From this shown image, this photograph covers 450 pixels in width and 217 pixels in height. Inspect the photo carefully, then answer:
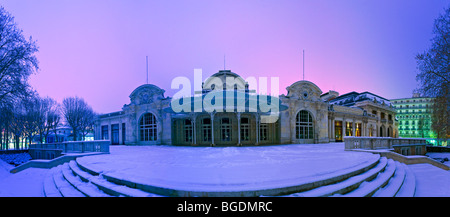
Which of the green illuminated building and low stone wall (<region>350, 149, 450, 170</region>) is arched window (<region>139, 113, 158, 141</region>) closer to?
low stone wall (<region>350, 149, 450, 170</region>)

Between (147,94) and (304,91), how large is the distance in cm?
2105

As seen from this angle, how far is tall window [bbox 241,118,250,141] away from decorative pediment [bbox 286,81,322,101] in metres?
6.97

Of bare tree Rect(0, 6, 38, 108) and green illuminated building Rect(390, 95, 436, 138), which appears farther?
green illuminated building Rect(390, 95, 436, 138)

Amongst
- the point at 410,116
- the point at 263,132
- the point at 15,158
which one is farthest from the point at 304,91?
the point at 410,116

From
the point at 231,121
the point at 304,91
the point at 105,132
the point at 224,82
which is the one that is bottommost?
the point at 105,132

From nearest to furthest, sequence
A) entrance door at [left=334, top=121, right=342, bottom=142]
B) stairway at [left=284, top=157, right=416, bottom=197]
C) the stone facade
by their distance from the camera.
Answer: stairway at [left=284, top=157, right=416, bottom=197] < the stone facade < entrance door at [left=334, top=121, right=342, bottom=142]

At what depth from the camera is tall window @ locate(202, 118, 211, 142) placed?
67.5ft

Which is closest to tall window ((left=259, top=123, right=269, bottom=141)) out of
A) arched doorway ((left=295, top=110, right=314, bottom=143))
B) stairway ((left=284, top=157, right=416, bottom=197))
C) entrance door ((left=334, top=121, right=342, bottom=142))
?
arched doorway ((left=295, top=110, right=314, bottom=143))

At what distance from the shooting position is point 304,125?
23516mm

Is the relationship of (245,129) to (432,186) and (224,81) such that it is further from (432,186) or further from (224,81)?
(432,186)

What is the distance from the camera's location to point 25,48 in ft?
46.4

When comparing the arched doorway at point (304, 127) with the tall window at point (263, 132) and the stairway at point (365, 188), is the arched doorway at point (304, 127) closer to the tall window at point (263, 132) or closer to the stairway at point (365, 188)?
the tall window at point (263, 132)

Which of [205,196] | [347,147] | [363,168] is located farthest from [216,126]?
[205,196]
